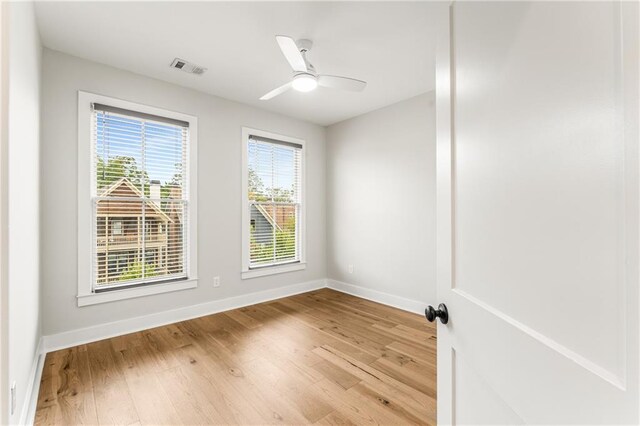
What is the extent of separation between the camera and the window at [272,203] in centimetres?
390

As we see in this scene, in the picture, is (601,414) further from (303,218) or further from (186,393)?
(303,218)

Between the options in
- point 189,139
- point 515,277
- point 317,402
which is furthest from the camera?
point 189,139

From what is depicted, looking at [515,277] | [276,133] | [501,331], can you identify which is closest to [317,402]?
[501,331]

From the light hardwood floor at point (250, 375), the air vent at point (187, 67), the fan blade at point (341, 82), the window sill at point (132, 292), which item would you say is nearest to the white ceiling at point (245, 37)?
the air vent at point (187, 67)

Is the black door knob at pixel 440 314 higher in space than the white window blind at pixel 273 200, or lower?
lower

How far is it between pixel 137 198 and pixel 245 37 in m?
1.92

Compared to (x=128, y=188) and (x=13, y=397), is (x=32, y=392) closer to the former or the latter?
(x=13, y=397)

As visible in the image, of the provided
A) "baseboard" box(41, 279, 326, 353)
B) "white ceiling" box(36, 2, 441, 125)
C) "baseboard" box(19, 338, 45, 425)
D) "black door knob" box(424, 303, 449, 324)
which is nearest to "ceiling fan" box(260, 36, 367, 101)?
"white ceiling" box(36, 2, 441, 125)

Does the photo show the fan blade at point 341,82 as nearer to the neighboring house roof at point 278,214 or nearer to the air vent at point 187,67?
the air vent at point 187,67

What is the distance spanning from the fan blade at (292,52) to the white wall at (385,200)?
1.86 metres

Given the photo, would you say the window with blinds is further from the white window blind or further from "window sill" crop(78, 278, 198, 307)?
the white window blind

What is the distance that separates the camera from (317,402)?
186 cm

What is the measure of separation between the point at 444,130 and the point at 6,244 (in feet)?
5.80

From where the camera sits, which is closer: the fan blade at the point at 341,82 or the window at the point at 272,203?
the fan blade at the point at 341,82
